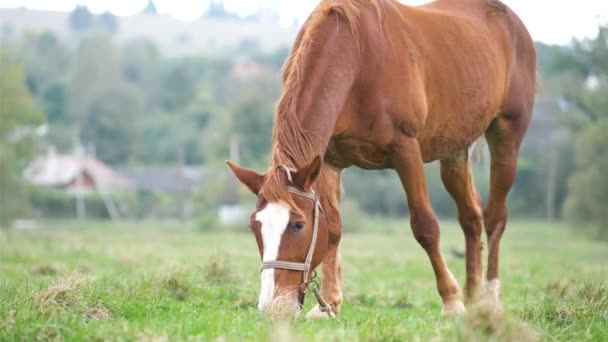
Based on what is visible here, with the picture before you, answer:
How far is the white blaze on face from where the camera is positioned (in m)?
5.01

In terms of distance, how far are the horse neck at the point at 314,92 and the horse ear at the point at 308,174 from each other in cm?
13

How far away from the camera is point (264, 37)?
182500mm

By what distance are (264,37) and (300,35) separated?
179 m

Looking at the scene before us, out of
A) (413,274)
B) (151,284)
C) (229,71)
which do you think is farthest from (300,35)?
(229,71)

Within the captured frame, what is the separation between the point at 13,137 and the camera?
1610 inches

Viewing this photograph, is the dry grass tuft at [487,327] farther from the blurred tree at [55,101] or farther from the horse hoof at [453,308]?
the blurred tree at [55,101]

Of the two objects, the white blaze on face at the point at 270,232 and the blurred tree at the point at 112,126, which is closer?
the white blaze on face at the point at 270,232

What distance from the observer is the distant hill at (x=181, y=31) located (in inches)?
6051

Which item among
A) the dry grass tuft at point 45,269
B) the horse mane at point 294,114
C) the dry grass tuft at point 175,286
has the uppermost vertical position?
the horse mane at point 294,114

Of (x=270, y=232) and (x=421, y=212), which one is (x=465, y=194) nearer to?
(x=421, y=212)

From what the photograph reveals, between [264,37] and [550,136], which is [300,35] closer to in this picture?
[550,136]

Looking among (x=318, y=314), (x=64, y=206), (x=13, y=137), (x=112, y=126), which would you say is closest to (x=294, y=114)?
(x=318, y=314)

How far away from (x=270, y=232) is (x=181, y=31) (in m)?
173

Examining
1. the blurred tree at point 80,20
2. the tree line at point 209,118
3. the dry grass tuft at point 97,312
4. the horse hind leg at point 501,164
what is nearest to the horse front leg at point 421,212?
the horse hind leg at point 501,164
